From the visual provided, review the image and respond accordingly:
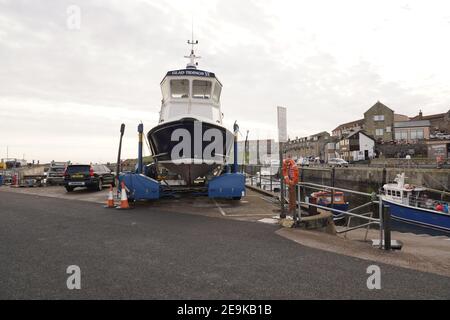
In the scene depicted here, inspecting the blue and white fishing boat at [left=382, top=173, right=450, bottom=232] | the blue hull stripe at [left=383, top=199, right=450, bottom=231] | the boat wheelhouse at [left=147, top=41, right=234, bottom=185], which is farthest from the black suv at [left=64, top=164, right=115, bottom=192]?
the blue hull stripe at [left=383, top=199, right=450, bottom=231]

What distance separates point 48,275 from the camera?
3953 mm

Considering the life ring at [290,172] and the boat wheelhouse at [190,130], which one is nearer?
the life ring at [290,172]

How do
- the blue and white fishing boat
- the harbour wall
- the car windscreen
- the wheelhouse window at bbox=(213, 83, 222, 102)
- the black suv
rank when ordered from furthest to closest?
the harbour wall
the car windscreen
the black suv
the blue and white fishing boat
the wheelhouse window at bbox=(213, 83, 222, 102)

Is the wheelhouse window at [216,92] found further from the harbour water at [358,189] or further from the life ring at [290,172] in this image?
the life ring at [290,172]

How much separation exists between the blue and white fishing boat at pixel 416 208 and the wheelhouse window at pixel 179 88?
1160cm

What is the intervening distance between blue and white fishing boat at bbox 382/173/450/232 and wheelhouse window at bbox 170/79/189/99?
1160cm

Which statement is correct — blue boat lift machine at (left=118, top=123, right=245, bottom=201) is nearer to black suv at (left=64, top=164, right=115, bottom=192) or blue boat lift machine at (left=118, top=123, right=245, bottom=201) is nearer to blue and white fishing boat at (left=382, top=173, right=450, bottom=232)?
black suv at (left=64, top=164, right=115, bottom=192)

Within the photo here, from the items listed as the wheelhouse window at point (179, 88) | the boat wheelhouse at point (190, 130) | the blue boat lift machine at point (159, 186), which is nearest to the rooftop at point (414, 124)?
the boat wheelhouse at point (190, 130)

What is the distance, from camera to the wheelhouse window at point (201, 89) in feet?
40.9

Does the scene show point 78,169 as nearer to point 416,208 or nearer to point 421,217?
point 416,208

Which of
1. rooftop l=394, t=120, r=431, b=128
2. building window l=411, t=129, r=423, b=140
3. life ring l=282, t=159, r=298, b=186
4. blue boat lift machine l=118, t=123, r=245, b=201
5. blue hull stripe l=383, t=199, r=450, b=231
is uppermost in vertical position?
rooftop l=394, t=120, r=431, b=128

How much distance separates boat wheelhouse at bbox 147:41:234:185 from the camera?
10.4 m
